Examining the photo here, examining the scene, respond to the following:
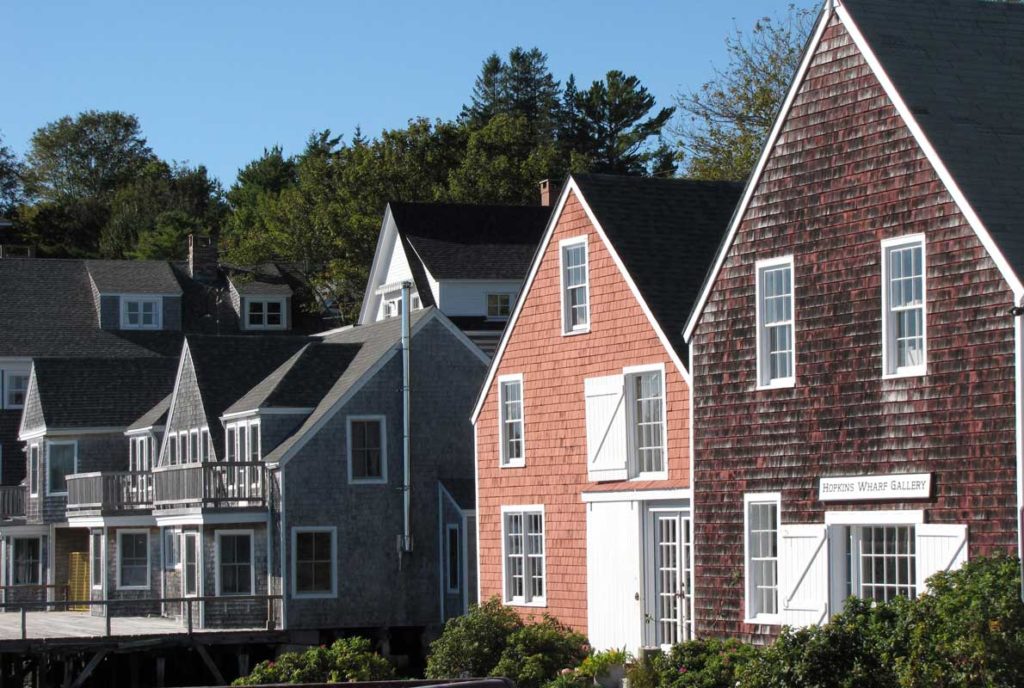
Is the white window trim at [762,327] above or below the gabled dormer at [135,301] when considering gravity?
below

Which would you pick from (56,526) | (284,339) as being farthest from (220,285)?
(284,339)

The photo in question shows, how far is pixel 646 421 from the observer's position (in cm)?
3161

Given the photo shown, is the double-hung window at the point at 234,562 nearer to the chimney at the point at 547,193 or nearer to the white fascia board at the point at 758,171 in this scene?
the white fascia board at the point at 758,171

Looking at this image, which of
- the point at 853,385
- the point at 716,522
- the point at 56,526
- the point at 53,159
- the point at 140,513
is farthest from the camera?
the point at 53,159

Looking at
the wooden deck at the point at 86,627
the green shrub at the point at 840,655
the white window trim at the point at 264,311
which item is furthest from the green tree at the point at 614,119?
the green shrub at the point at 840,655

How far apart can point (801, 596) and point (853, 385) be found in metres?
3.21

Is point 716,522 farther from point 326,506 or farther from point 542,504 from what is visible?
point 326,506

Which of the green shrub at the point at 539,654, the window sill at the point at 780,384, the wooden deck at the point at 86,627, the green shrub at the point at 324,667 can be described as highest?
the window sill at the point at 780,384

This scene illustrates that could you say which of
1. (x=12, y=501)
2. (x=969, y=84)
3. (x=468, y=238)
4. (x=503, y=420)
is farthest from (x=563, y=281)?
(x=12, y=501)

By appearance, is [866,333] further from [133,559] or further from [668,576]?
[133,559]

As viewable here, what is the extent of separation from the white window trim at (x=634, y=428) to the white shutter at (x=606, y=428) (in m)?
0.09

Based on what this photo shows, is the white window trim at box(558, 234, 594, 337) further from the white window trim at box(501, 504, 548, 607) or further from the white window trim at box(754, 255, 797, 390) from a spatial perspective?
the white window trim at box(754, 255, 797, 390)

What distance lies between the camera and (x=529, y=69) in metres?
103

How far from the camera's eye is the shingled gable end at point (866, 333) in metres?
22.6
